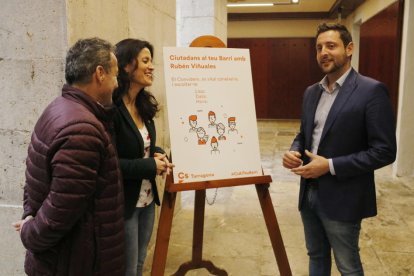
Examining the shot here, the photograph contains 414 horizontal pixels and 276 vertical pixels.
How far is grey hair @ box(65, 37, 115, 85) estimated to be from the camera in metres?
1.37

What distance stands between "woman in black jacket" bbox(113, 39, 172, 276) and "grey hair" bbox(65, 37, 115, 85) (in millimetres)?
402

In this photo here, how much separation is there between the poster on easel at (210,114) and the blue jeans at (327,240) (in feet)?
1.27

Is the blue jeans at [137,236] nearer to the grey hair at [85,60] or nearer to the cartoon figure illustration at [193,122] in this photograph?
the cartoon figure illustration at [193,122]

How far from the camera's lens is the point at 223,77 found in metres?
2.26

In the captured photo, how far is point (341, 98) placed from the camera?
1795mm

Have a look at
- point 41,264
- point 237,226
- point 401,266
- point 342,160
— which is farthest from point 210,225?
point 41,264

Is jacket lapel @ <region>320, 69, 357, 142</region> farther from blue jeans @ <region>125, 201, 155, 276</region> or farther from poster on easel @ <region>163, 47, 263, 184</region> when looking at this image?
blue jeans @ <region>125, 201, 155, 276</region>

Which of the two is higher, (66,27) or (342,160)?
(66,27)

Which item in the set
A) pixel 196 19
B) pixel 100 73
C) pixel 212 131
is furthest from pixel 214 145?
pixel 196 19

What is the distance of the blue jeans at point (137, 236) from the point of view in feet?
6.04

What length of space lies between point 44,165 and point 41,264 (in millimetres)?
350

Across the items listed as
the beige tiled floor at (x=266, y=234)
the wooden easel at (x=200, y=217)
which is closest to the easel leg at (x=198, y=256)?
the wooden easel at (x=200, y=217)

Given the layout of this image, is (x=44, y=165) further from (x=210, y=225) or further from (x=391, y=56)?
(x=391, y=56)

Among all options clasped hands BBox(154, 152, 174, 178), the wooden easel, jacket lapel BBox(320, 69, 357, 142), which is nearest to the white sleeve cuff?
jacket lapel BBox(320, 69, 357, 142)
